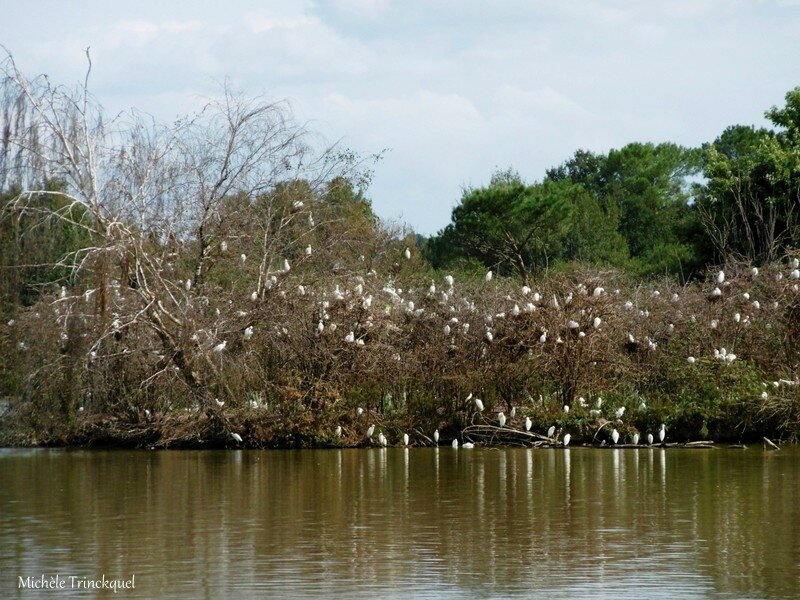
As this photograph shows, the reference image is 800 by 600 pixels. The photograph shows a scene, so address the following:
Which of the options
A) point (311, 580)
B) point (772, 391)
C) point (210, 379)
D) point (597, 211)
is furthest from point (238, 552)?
point (597, 211)

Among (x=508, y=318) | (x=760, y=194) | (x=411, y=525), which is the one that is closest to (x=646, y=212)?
(x=760, y=194)

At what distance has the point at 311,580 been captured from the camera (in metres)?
9.80

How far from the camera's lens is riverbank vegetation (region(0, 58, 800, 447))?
793 inches

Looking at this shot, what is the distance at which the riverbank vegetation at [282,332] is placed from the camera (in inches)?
793

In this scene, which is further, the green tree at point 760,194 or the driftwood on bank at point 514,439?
the green tree at point 760,194

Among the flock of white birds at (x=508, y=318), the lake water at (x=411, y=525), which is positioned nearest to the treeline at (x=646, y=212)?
the flock of white birds at (x=508, y=318)

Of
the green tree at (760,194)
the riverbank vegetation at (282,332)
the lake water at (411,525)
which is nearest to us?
the lake water at (411,525)

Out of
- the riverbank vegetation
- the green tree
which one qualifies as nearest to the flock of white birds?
the riverbank vegetation

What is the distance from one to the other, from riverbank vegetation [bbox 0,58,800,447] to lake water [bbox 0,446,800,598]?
147 cm

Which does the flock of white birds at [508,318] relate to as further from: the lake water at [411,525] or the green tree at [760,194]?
the green tree at [760,194]

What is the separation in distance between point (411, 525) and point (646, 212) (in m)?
60.3

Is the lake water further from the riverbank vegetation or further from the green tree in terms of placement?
the green tree

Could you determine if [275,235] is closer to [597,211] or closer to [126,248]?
[126,248]

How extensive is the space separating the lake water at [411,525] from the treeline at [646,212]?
10012 millimetres
